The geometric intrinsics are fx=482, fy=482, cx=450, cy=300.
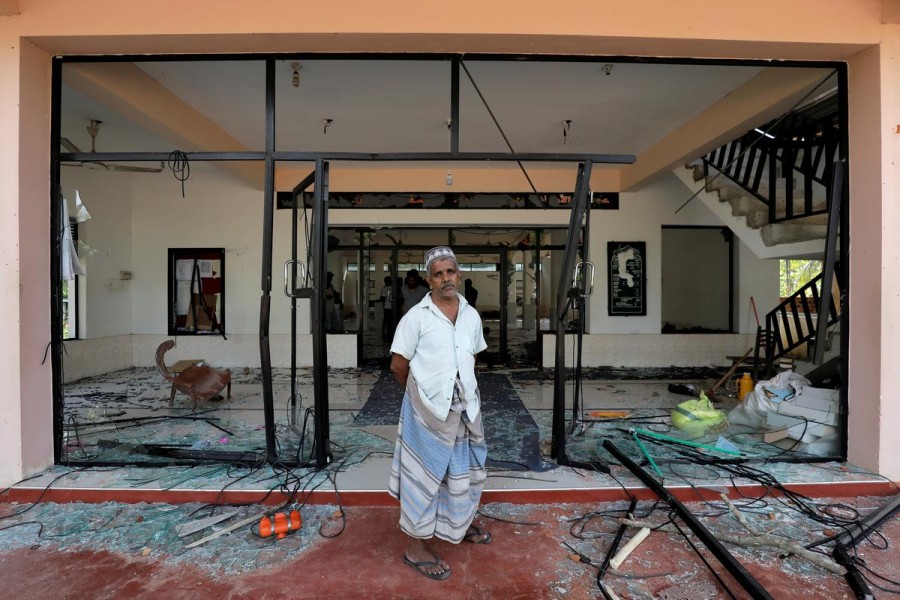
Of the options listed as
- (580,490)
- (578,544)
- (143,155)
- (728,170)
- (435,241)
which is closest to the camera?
(578,544)

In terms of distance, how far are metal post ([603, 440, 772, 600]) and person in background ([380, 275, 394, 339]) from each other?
5.77m

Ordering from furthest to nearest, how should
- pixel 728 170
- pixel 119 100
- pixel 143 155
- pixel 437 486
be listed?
1. pixel 728 170
2. pixel 119 100
3. pixel 143 155
4. pixel 437 486

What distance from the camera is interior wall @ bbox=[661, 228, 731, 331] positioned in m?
9.97

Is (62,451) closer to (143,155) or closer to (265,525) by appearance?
(265,525)

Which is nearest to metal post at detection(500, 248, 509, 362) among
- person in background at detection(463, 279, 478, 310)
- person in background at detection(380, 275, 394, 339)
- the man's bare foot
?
person in background at detection(463, 279, 478, 310)

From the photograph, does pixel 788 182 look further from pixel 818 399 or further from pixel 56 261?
pixel 56 261

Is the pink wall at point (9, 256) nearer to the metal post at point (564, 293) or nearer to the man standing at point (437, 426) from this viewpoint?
the man standing at point (437, 426)

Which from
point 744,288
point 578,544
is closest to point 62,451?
point 578,544

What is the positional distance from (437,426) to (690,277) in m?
10.1

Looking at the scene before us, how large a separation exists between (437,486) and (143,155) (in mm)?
3141

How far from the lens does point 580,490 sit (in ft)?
10.2

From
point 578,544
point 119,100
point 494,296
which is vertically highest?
point 119,100

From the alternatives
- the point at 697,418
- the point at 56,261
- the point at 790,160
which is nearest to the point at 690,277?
the point at 790,160

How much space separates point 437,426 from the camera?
235cm
